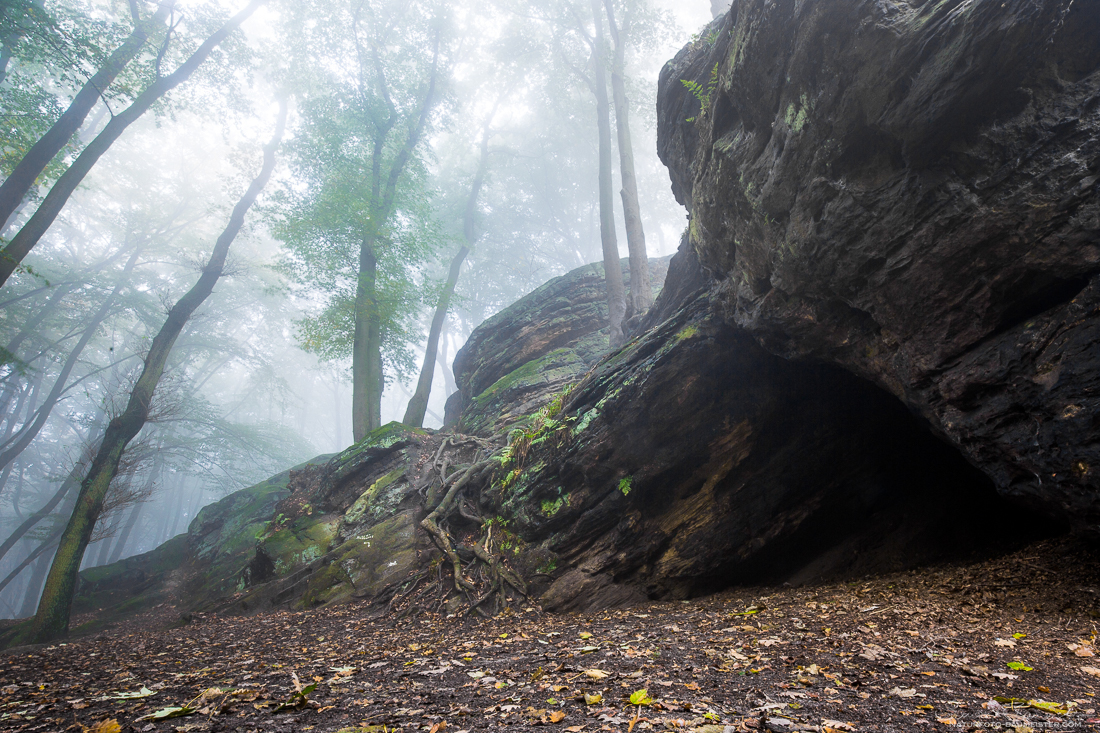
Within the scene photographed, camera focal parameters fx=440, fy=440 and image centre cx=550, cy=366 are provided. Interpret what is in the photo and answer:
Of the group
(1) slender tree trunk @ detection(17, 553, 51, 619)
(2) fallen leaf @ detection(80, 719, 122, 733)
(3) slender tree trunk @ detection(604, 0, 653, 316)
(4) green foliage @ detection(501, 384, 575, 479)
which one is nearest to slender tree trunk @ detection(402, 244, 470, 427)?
(4) green foliage @ detection(501, 384, 575, 479)

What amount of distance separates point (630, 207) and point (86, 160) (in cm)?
1485

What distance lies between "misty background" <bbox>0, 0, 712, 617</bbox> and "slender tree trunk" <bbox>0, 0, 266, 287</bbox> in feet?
2.01

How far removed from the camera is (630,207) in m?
15.0

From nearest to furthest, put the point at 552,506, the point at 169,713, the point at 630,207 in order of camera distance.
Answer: the point at 169,713 → the point at 552,506 → the point at 630,207

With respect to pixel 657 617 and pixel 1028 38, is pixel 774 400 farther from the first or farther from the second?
pixel 1028 38

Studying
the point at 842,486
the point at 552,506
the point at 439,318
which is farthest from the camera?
the point at 439,318

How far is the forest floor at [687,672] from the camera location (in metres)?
2.68

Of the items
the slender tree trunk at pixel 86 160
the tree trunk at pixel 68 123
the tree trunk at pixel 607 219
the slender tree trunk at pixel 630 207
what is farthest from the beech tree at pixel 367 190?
the slender tree trunk at pixel 630 207

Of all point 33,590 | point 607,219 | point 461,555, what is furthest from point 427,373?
point 33,590

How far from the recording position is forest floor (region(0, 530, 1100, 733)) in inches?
105

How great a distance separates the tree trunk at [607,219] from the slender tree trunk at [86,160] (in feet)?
43.3

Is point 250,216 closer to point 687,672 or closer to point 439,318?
point 439,318

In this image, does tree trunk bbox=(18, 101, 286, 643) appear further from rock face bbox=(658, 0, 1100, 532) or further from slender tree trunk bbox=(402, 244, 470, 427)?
rock face bbox=(658, 0, 1100, 532)

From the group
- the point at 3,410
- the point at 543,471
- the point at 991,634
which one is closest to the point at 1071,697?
the point at 991,634
